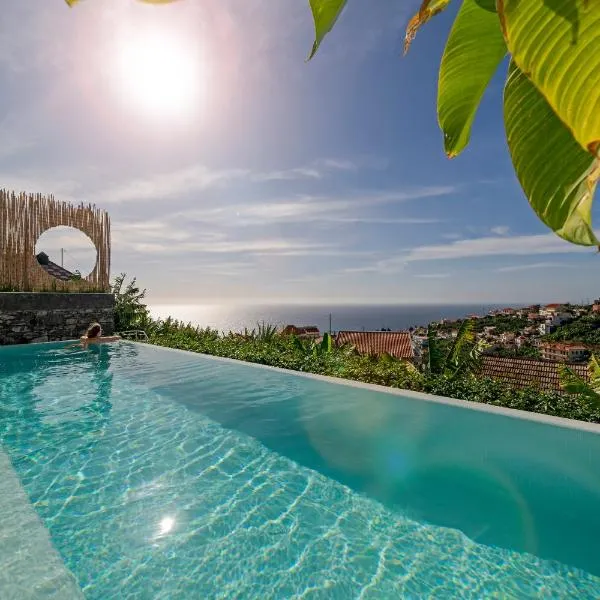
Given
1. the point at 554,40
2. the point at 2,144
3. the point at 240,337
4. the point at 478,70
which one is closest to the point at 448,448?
the point at 478,70

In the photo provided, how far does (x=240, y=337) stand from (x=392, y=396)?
740 centimetres

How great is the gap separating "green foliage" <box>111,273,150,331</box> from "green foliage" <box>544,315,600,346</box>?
19.0 metres

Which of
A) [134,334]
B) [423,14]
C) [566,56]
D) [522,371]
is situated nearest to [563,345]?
[522,371]

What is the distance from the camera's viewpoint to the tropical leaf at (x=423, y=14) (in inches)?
33.4

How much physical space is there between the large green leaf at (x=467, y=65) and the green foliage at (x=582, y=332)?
19891mm

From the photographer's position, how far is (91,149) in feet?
35.5

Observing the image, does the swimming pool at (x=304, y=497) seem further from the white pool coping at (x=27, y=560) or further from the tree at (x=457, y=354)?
the tree at (x=457, y=354)

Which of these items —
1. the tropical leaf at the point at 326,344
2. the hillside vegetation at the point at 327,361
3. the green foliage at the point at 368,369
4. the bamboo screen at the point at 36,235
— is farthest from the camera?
the bamboo screen at the point at 36,235

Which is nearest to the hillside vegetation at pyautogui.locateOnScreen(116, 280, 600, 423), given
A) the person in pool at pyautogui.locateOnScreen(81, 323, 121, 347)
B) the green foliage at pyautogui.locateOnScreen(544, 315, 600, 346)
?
the person in pool at pyautogui.locateOnScreen(81, 323, 121, 347)

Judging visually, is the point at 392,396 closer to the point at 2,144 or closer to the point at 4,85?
the point at 4,85

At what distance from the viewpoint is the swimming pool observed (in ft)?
10.5

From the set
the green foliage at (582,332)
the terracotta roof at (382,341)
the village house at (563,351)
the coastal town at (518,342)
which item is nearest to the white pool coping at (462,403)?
the coastal town at (518,342)

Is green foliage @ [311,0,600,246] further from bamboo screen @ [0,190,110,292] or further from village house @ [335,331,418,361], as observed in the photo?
village house @ [335,331,418,361]

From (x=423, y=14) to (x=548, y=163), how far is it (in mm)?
511
